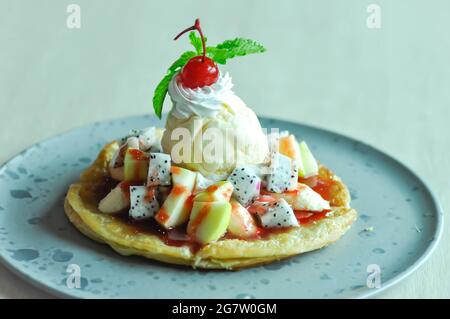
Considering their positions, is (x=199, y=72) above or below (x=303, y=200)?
above

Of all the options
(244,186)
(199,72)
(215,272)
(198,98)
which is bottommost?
(215,272)

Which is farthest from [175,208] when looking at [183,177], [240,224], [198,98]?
[198,98]

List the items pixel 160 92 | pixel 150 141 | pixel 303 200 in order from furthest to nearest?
pixel 150 141
pixel 160 92
pixel 303 200

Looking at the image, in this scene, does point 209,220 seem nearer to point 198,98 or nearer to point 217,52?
point 198,98

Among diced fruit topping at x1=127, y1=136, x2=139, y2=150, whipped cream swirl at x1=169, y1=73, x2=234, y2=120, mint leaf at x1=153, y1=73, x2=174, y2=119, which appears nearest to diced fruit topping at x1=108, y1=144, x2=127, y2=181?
diced fruit topping at x1=127, y1=136, x2=139, y2=150

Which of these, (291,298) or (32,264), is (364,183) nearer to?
(291,298)

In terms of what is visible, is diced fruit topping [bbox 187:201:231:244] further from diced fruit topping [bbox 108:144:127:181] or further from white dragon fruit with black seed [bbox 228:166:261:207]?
diced fruit topping [bbox 108:144:127:181]

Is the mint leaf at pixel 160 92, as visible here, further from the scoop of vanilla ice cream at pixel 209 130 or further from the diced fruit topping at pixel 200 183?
the diced fruit topping at pixel 200 183
